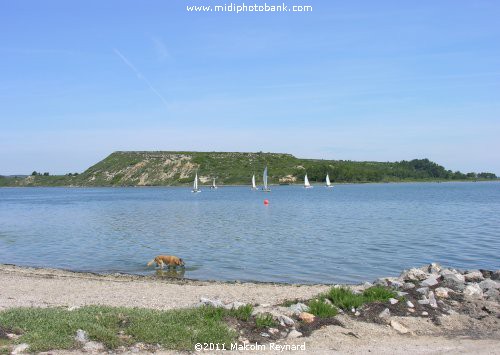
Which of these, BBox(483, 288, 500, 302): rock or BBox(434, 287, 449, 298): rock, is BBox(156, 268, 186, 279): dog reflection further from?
BBox(483, 288, 500, 302): rock

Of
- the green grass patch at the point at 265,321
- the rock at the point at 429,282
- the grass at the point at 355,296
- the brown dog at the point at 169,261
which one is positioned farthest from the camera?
the brown dog at the point at 169,261

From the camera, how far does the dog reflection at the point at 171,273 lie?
2144 cm

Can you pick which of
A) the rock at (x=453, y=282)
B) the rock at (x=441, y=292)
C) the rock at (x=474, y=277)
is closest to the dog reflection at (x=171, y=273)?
the rock at (x=453, y=282)

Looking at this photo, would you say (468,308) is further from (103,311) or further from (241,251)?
(241,251)

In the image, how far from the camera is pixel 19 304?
13.7 metres

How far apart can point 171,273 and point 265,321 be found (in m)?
11.9

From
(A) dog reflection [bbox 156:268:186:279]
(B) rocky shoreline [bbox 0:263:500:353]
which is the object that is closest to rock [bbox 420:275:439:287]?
(B) rocky shoreline [bbox 0:263:500:353]

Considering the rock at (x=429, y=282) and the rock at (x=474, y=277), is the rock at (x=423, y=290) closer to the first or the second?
the rock at (x=429, y=282)

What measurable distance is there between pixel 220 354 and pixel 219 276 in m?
12.3

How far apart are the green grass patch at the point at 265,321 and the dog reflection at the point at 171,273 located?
1075cm

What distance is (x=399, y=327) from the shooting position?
11172 millimetres

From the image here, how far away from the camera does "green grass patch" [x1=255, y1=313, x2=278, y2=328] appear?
10.8 metres

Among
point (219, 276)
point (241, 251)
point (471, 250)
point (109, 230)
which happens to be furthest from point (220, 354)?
point (109, 230)

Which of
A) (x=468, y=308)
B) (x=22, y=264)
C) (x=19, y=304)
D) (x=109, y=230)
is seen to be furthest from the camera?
(x=109, y=230)
